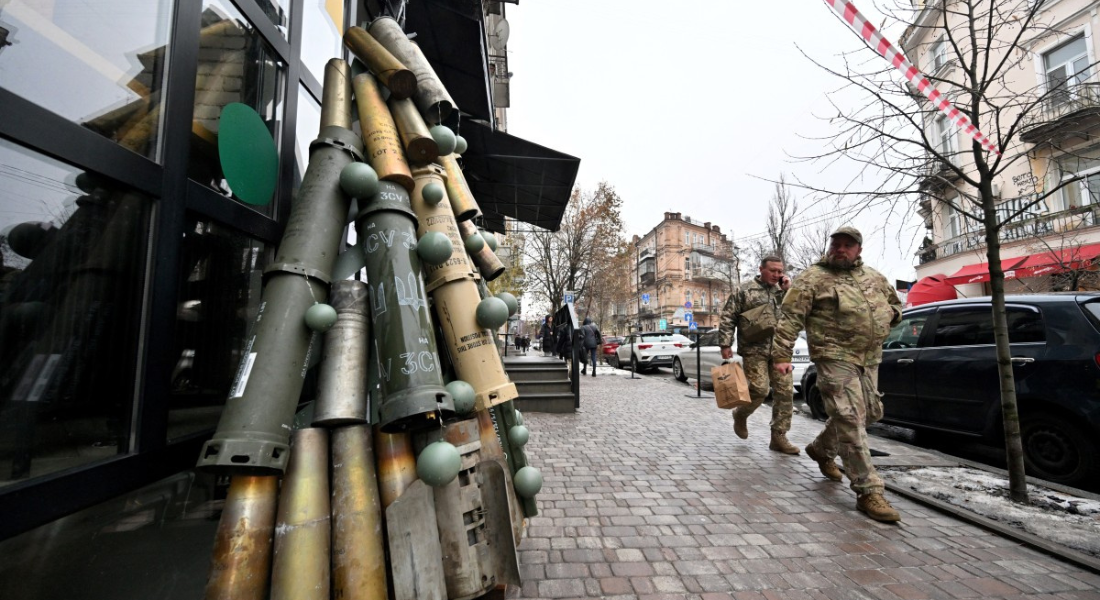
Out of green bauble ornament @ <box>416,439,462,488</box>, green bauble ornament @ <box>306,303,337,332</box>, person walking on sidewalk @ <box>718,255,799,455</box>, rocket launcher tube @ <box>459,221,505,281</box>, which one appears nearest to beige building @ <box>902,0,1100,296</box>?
person walking on sidewalk @ <box>718,255,799,455</box>

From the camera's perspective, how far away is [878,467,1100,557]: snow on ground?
3.02m

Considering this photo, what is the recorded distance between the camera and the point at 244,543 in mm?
1510

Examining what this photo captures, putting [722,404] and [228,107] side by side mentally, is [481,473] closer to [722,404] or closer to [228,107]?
[228,107]

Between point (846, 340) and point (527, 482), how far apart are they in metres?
2.98

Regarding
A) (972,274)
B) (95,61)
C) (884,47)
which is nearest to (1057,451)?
(884,47)

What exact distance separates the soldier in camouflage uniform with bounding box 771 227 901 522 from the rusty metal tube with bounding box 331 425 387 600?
336 centimetres

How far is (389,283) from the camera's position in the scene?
199 centimetres

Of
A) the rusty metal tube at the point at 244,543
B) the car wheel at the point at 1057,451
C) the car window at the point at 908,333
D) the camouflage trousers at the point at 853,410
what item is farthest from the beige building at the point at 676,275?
the rusty metal tube at the point at 244,543

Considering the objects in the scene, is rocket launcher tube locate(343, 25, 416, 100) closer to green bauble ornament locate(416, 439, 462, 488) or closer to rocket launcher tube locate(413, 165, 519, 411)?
rocket launcher tube locate(413, 165, 519, 411)

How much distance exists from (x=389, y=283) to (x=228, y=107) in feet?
3.84

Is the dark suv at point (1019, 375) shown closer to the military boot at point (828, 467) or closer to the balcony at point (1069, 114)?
the balcony at point (1069, 114)

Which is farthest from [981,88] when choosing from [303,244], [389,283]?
[303,244]

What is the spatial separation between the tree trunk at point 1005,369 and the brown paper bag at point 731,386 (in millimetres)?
1949

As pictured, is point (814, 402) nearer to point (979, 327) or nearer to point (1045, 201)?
point (979, 327)
